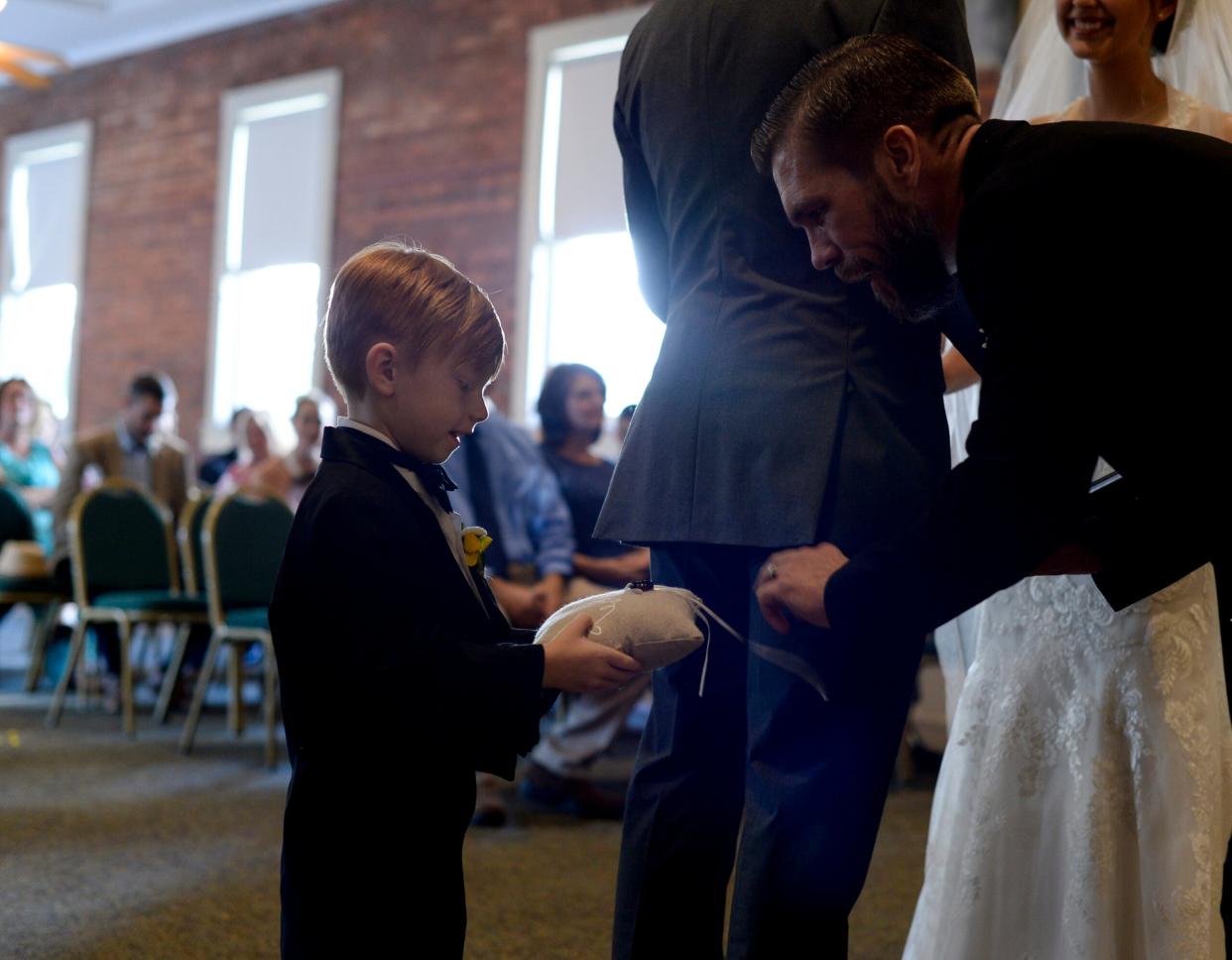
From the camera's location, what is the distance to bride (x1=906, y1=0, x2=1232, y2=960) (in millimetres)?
1740

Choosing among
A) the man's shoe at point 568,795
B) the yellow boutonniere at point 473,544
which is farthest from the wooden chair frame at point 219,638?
the yellow boutonniere at point 473,544

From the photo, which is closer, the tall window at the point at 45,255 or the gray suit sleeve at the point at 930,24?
the gray suit sleeve at the point at 930,24

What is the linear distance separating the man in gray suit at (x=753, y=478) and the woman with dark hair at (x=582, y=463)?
258cm

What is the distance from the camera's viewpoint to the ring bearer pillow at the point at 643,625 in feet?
4.66

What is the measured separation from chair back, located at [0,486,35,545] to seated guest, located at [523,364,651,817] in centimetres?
309

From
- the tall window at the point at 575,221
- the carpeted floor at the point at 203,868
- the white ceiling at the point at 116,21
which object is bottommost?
the carpeted floor at the point at 203,868

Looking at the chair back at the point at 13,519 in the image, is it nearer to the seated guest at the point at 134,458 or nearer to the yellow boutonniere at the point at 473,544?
the seated guest at the point at 134,458

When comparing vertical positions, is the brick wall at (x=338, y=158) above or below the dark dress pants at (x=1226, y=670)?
above

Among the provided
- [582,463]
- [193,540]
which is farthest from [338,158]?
[582,463]

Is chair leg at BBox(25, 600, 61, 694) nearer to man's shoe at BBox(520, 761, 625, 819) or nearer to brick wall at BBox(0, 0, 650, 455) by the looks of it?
brick wall at BBox(0, 0, 650, 455)

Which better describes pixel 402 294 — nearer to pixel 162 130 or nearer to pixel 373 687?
pixel 373 687

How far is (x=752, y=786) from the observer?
1458 millimetres

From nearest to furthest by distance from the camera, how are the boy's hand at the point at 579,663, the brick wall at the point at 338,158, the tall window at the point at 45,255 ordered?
1. the boy's hand at the point at 579,663
2. the brick wall at the point at 338,158
3. the tall window at the point at 45,255

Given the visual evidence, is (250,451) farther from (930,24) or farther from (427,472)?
(930,24)
